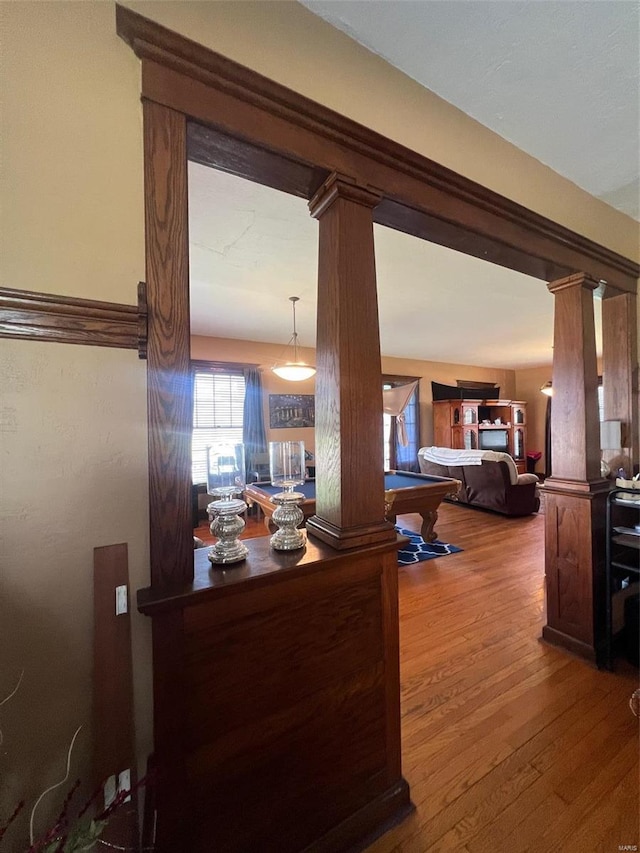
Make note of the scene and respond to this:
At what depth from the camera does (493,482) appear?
4.62 metres

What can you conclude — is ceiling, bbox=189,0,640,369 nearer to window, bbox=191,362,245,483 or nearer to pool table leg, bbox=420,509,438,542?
window, bbox=191,362,245,483

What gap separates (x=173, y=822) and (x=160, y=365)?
3.71 feet

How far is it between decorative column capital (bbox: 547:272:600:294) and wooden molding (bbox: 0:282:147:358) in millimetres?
2258

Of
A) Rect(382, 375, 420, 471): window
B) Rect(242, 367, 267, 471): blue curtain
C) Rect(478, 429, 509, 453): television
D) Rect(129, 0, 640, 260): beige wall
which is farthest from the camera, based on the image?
Rect(478, 429, 509, 453): television

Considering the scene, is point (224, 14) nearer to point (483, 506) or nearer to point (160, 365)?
point (160, 365)

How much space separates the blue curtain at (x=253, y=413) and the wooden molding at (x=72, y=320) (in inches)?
175

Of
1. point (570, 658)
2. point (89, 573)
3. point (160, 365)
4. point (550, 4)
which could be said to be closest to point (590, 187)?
point (550, 4)

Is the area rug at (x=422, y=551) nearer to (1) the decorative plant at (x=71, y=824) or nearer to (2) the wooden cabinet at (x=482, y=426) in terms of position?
(1) the decorative plant at (x=71, y=824)

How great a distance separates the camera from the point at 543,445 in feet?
25.5

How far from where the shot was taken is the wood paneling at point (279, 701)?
0.83 metres

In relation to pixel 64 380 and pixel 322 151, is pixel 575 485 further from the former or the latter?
pixel 64 380

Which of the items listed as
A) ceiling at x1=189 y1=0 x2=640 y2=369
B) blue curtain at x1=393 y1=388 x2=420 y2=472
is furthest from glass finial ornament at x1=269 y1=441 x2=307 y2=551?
blue curtain at x1=393 y1=388 x2=420 y2=472

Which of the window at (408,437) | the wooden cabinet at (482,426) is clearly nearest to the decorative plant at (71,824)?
the window at (408,437)

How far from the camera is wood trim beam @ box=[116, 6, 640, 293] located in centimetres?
87
